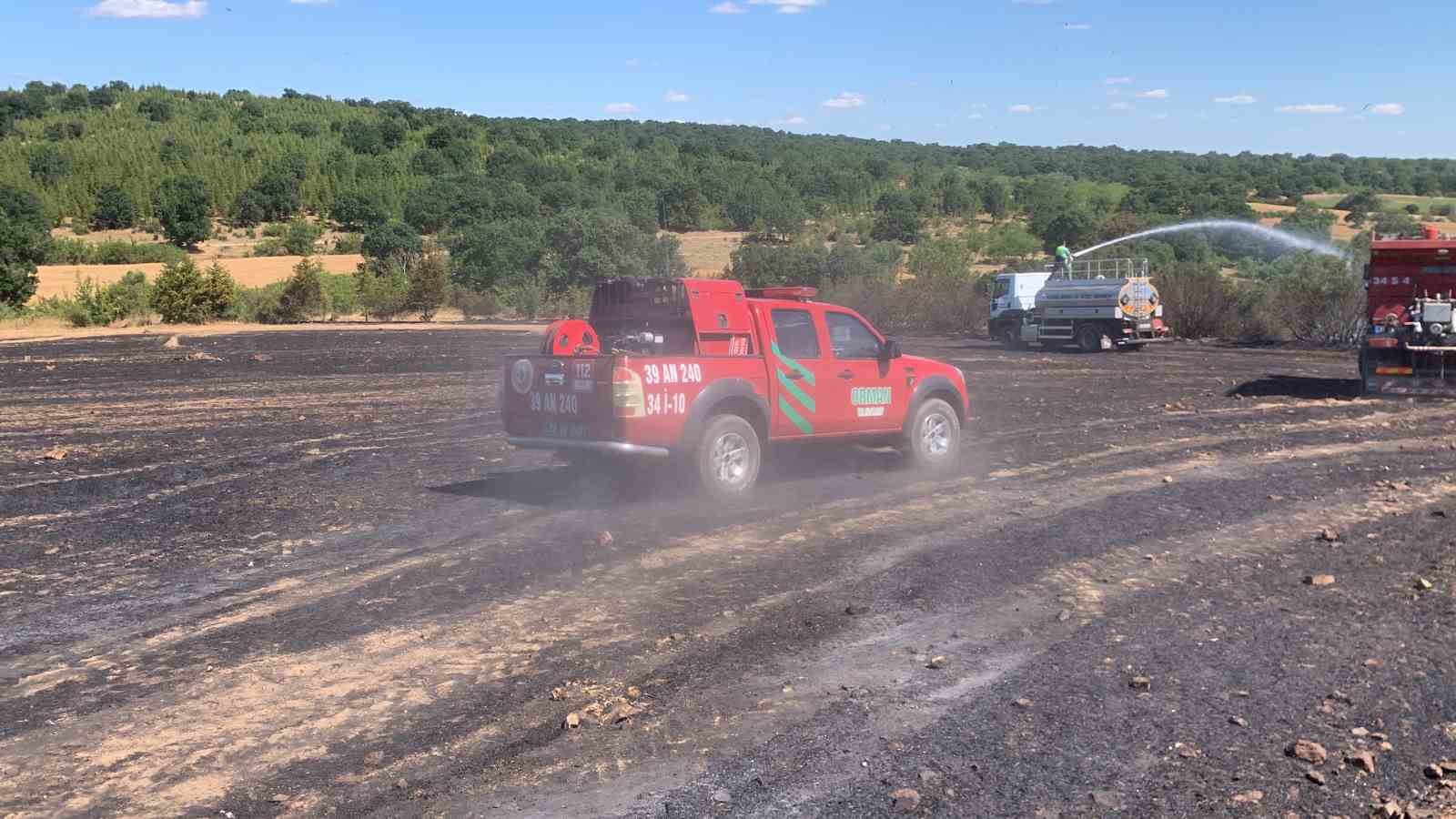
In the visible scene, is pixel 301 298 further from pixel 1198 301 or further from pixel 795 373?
pixel 795 373

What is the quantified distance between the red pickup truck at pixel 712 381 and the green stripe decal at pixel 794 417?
0.04ft

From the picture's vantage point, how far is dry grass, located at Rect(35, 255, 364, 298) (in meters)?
63.1

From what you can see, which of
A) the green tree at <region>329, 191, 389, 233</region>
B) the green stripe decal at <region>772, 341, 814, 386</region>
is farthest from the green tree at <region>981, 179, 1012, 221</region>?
the green stripe decal at <region>772, 341, 814, 386</region>

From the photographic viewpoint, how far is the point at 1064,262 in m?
36.8

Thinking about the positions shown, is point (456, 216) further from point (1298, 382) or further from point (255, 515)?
point (255, 515)

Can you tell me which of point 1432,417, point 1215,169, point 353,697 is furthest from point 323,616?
point 1215,169

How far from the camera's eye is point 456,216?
90.3 meters

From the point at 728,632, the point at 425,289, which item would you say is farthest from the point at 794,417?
the point at 425,289

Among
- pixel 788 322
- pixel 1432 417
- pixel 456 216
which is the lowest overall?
pixel 1432 417

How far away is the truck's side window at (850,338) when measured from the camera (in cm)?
1293

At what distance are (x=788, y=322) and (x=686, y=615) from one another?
5127 mm

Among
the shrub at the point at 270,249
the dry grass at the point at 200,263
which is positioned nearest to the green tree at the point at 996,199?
the dry grass at the point at 200,263

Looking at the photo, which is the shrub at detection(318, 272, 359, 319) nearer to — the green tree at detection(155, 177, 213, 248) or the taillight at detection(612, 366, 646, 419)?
the green tree at detection(155, 177, 213, 248)

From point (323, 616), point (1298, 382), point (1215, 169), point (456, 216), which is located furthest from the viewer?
point (1215, 169)
